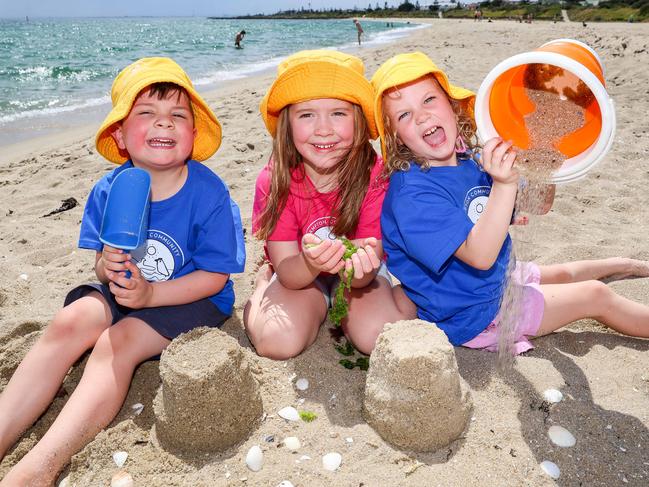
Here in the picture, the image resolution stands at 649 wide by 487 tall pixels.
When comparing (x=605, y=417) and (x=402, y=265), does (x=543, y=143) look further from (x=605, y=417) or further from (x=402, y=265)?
(x=605, y=417)

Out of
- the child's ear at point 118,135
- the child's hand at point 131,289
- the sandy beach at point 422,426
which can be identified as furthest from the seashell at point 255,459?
the child's ear at point 118,135

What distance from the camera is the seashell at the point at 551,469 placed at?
1.76m

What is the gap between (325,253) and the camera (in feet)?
6.85

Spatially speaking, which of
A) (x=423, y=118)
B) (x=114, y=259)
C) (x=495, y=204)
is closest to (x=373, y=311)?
(x=495, y=204)

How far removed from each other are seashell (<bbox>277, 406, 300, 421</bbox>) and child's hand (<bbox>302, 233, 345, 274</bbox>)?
1.87 ft

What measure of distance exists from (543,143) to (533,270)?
2.71 ft

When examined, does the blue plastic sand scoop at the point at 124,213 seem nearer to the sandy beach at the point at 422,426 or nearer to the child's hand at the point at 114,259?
the child's hand at the point at 114,259

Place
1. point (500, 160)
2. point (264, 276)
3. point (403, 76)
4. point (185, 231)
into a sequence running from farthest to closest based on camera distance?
1. point (264, 276)
2. point (185, 231)
3. point (403, 76)
4. point (500, 160)

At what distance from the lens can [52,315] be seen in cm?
280

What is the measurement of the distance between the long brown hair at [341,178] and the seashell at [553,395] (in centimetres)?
112

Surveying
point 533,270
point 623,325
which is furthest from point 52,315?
point 623,325

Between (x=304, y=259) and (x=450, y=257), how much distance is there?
65 centimetres

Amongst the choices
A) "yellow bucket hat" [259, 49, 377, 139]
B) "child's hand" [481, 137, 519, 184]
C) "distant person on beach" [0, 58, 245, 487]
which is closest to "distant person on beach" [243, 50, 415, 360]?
"yellow bucket hat" [259, 49, 377, 139]

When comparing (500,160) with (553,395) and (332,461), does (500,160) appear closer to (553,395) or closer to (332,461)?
(553,395)
